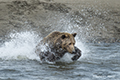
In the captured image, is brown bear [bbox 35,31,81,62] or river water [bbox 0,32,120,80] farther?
brown bear [bbox 35,31,81,62]

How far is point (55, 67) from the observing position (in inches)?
234

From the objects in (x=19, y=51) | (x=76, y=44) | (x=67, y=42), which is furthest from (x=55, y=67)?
(x=76, y=44)

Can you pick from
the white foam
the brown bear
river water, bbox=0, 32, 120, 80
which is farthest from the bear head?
the white foam

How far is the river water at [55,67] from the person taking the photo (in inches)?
200

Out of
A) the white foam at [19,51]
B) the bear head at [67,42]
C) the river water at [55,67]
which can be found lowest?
the river water at [55,67]

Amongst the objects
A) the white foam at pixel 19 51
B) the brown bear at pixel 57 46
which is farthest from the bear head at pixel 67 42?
the white foam at pixel 19 51

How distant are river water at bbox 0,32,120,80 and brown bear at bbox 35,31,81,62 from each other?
0.22 metres

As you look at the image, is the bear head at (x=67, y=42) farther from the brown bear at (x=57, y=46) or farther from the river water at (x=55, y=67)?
the river water at (x=55, y=67)

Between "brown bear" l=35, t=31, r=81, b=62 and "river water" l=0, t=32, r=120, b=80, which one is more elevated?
"brown bear" l=35, t=31, r=81, b=62

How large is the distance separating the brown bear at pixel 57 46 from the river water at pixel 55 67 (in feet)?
0.72

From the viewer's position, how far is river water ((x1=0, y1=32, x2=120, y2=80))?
507 cm

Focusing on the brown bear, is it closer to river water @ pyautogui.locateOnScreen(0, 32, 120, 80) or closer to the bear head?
the bear head

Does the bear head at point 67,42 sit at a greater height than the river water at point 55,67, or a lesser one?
greater

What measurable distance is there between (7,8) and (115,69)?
9751 mm
